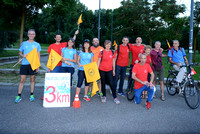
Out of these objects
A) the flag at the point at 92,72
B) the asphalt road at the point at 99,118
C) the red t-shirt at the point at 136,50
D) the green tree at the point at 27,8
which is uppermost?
the green tree at the point at 27,8

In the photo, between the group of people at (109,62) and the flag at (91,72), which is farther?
the flag at (91,72)

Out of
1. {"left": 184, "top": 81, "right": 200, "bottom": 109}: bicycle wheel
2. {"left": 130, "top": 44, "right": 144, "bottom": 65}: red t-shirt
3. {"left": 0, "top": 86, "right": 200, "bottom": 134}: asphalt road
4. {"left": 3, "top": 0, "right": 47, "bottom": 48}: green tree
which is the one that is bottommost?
{"left": 0, "top": 86, "right": 200, "bottom": 134}: asphalt road

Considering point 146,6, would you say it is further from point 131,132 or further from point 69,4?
point 131,132

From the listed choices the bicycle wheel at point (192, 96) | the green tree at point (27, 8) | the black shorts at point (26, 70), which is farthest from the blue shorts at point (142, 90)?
the green tree at point (27, 8)

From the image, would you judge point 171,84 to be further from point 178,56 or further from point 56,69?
point 56,69

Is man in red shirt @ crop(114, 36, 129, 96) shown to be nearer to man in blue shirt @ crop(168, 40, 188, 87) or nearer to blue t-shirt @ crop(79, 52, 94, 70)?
blue t-shirt @ crop(79, 52, 94, 70)

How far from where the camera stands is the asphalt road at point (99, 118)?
342 centimetres

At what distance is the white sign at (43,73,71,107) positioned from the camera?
4.77 meters

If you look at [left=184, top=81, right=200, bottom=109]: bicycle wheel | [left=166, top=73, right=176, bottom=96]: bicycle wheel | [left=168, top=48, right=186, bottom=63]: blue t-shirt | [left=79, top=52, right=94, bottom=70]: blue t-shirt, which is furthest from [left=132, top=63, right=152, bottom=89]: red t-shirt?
[left=166, top=73, right=176, bottom=96]: bicycle wheel

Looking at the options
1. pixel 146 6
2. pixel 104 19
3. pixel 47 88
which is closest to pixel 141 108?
pixel 47 88

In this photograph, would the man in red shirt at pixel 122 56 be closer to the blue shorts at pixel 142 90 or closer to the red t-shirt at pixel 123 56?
the red t-shirt at pixel 123 56

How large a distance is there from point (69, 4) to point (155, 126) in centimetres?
1209

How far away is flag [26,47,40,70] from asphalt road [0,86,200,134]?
3.55 ft

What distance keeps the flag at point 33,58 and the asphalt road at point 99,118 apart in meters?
1.08
